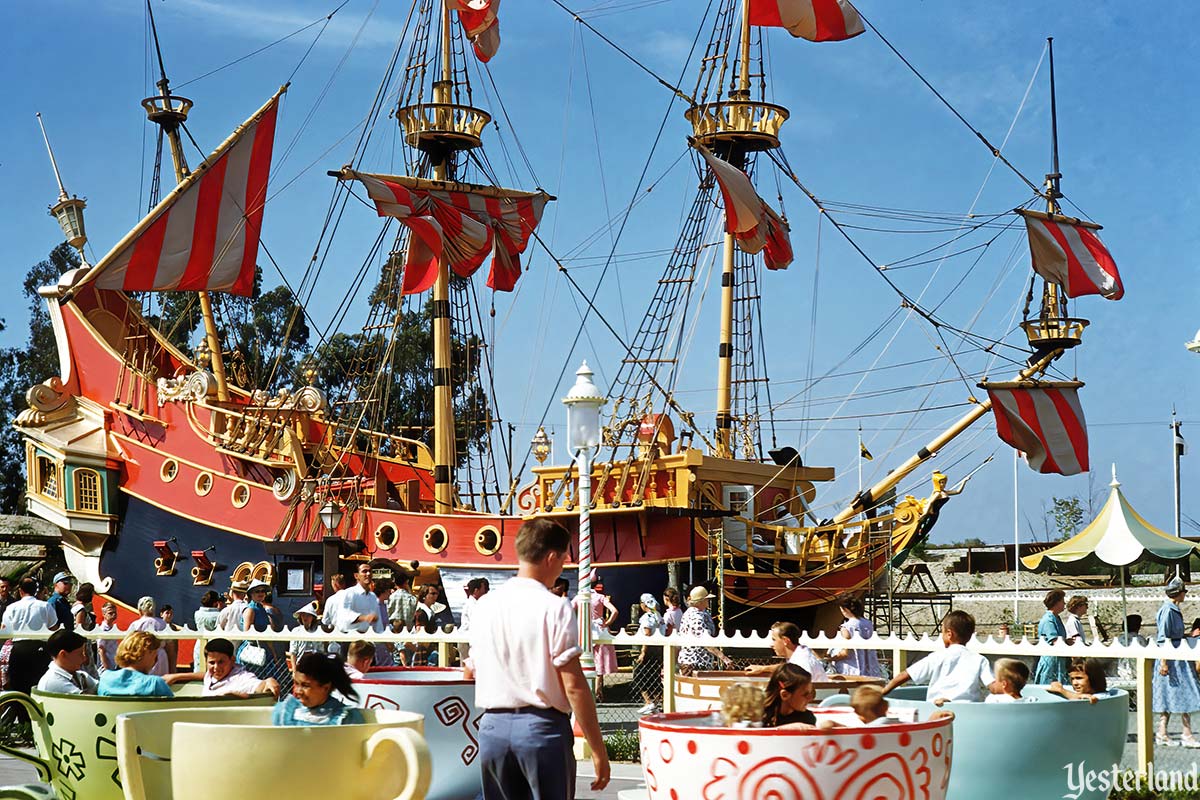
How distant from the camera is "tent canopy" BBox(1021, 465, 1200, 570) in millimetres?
18875

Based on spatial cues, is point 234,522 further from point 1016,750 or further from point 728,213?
point 1016,750

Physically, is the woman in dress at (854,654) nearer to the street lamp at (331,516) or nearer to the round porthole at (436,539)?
the round porthole at (436,539)

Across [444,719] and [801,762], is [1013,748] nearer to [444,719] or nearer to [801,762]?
[801,762]

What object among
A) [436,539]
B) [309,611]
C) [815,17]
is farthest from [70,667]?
[815,17]

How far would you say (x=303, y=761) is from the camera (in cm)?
507

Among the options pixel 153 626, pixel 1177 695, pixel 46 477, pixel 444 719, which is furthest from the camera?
pixel 46 477

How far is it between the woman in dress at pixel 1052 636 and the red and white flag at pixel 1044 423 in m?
12.4

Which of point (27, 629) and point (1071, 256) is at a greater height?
point (1071, 256)

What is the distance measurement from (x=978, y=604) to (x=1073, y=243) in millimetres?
8014

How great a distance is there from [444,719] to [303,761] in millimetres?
2536

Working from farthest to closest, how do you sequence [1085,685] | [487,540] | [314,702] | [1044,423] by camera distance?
[1044,423], [487,540], [1085,685], [314,702]

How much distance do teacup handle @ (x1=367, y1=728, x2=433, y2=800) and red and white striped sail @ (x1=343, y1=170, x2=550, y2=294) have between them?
21108 millimetres

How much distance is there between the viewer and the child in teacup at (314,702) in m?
5.55

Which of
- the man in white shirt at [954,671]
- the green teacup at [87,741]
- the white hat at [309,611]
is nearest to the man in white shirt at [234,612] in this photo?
the white hat at [309,611]
